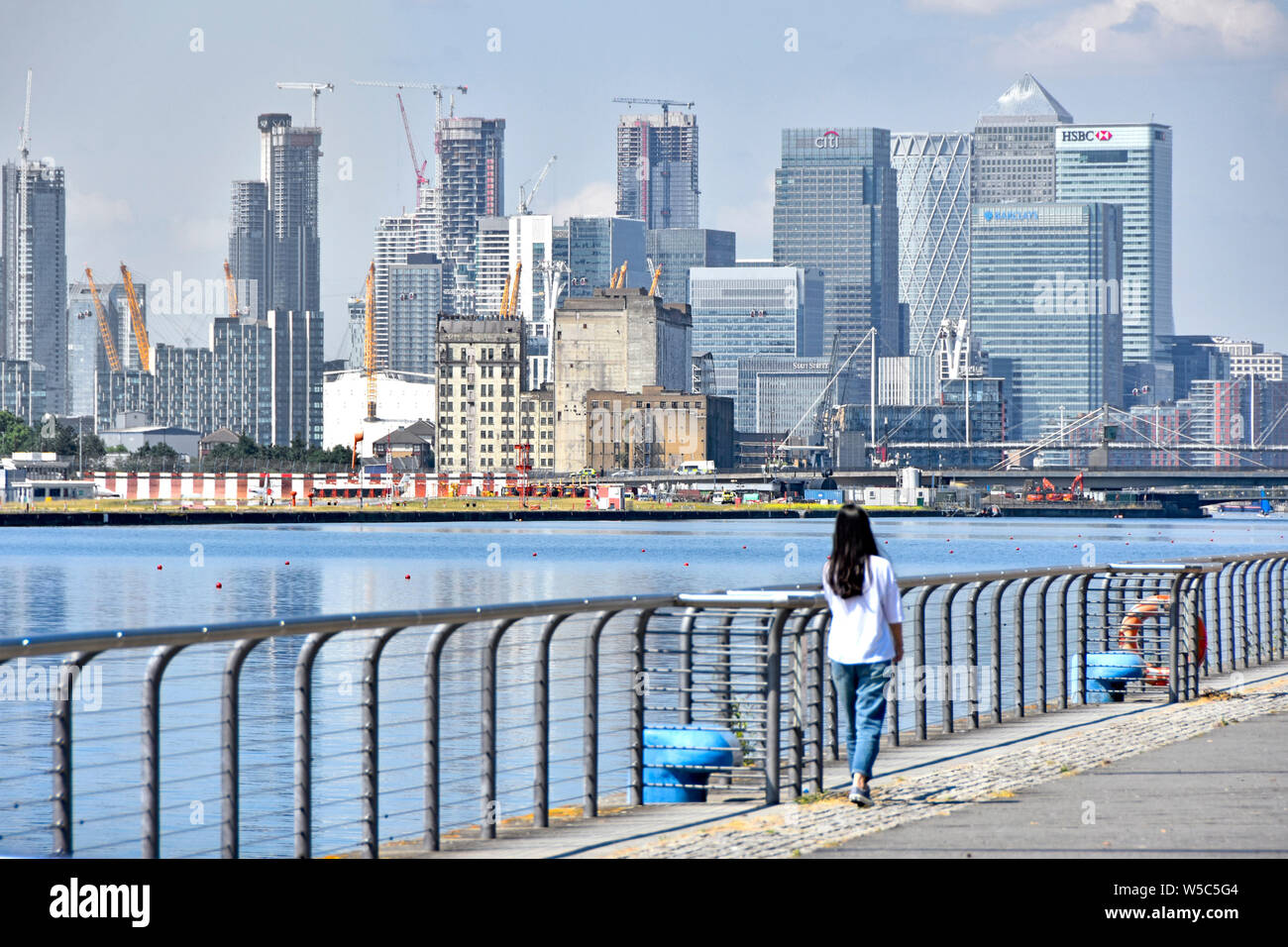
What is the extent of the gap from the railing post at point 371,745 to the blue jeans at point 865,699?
11.8 ft

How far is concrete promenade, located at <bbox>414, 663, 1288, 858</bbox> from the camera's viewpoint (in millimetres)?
12375

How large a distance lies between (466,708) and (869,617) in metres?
18.6

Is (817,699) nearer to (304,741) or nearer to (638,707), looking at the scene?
(638,707)

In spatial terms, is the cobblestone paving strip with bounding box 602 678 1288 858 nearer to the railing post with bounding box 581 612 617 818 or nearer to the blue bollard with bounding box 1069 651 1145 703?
the railing post with bounding box 581 612 617 818

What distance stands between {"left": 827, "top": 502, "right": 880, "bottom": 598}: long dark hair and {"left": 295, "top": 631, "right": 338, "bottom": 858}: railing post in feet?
13.2

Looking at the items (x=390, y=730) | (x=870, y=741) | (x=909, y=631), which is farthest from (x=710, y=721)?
(x=909, y=631)

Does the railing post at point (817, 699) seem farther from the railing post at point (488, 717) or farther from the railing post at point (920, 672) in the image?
the railing post at point (920, 672)

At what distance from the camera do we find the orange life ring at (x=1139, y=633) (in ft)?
Answer: 80.2

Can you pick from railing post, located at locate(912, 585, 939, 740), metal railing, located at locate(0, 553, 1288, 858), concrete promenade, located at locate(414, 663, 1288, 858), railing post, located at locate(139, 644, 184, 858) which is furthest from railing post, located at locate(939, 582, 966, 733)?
railing post, located at locate(139, 644, 184, 858)

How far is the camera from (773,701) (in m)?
14.7

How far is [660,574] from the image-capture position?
323 feet

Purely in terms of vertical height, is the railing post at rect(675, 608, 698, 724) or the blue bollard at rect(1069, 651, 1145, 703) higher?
the railing post at rect(675, 608, 698, 724)

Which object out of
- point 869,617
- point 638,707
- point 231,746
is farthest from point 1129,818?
point 231,746

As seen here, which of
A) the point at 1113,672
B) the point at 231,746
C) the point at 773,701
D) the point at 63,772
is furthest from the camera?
the point at 1113,672
